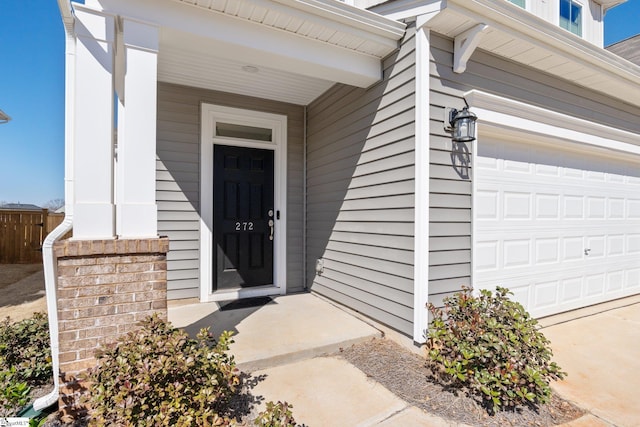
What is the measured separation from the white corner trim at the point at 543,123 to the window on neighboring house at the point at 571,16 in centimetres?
175

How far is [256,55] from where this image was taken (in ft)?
8.47

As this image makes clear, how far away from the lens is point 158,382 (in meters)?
1.58

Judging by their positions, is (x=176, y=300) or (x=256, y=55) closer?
(x=256, y=55)

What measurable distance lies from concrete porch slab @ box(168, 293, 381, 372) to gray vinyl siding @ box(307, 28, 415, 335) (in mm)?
307

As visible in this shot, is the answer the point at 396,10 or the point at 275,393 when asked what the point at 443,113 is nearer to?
the point at 396,10

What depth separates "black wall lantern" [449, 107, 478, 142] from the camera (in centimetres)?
259

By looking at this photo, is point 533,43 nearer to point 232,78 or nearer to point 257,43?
point 257,43

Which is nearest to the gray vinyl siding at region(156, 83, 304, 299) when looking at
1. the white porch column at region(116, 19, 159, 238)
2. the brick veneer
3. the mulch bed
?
the white porch column at region(116, 19, 159, 238)

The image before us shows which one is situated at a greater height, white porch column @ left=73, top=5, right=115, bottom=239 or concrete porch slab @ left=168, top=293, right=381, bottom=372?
white porch column @ left=73, top=5, right=115, bottom=239

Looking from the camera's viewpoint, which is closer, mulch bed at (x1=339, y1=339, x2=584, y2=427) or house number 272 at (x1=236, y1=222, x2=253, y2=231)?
mulch bed at (x1=339, y1=339, x2=584, y2=427)

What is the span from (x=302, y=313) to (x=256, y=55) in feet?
8.16

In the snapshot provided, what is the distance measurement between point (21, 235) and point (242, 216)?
643cm

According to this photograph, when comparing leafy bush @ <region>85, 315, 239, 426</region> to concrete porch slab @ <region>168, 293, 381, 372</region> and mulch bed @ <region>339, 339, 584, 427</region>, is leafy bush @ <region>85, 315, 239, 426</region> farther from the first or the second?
mulch bed @ <region>339, 339, 584, 427</region>

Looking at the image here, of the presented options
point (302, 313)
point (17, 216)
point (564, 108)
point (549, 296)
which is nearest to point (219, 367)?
point (302, 313)
